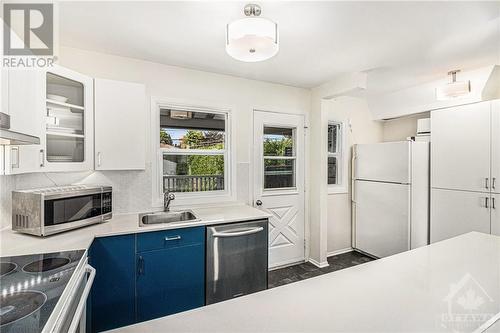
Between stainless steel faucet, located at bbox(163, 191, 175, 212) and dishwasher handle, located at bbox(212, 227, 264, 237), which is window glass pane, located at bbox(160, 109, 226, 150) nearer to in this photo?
stainless steel faucet, located at bbox(163, 191, 175, 212)

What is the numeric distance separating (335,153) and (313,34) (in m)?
2.23

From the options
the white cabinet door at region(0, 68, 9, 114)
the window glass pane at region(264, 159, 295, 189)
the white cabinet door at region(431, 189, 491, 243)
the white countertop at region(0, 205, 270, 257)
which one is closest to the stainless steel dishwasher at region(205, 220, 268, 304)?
the white countertop at region(0, 205, 270, 257)

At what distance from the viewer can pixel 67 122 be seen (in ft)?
6.46

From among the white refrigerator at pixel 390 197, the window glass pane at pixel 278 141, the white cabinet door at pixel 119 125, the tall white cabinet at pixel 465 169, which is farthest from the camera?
the window glass pane at pixel 278 141

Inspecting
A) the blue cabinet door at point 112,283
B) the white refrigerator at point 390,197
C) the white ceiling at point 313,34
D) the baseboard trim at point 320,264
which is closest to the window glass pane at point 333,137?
the white refrigerator at point 390,197

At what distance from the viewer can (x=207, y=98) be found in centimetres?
284

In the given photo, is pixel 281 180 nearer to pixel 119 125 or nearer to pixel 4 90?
pixel 119 125

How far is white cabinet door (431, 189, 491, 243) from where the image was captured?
8.58 feet

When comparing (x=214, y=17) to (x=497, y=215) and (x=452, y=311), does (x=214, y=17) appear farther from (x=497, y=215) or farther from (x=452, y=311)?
(x=497, y=215)

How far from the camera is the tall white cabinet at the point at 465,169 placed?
2545 millimetres

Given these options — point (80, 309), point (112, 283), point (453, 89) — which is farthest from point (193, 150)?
point (453, 89)

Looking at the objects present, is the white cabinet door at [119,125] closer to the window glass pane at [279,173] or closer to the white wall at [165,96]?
the white wall at [165,96]

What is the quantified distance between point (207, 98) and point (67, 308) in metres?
2.34

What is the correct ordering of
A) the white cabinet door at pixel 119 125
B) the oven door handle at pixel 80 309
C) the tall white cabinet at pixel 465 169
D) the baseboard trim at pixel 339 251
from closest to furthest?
the oven door handle at pixel 80 309, the white cabinet door at pixel 119 125, the tall white cabinet at pixel 465 169, the baseboard trim at pixel 339 251
